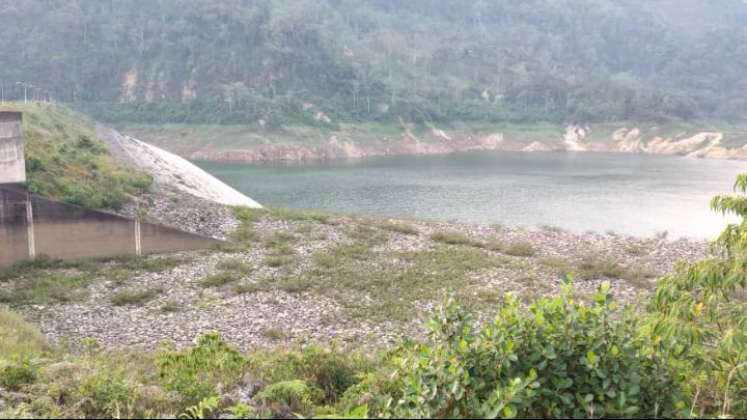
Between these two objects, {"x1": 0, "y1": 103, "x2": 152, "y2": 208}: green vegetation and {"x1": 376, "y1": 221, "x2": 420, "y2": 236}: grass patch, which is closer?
{"x1": 0, "y1": 103, "x2": 152, "y2": 208}: green vegetation

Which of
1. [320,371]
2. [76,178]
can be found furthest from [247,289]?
[76,178]

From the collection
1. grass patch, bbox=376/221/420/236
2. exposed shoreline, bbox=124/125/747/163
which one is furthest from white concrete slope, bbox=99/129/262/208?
→ exposed shoreline, bbox=124/125/747/163

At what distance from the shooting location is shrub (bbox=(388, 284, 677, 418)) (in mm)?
3973

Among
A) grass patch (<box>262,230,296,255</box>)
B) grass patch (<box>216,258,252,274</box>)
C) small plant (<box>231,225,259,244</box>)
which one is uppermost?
small plant (<box>231,225,259,244</box>)

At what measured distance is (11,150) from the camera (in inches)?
699

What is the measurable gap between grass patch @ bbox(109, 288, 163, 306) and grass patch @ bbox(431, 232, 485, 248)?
1134 cm

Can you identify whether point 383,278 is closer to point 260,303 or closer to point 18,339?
point 260,303

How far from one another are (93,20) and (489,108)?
64445 millimetres

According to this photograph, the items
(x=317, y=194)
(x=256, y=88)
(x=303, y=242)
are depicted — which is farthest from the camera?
(x=256, y=88)

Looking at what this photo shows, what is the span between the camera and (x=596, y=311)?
4285mm

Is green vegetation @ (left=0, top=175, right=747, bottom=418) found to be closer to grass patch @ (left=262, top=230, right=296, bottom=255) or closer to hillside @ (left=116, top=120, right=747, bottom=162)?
grass patch @ (left=262, top=230, right=296, bottom=255)

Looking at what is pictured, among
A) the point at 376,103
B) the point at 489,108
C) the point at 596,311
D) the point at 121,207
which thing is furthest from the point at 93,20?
the point at 596,311

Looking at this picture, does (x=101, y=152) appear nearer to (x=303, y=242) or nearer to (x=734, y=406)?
(x=303, y=242)

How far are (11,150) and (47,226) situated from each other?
241 cm
